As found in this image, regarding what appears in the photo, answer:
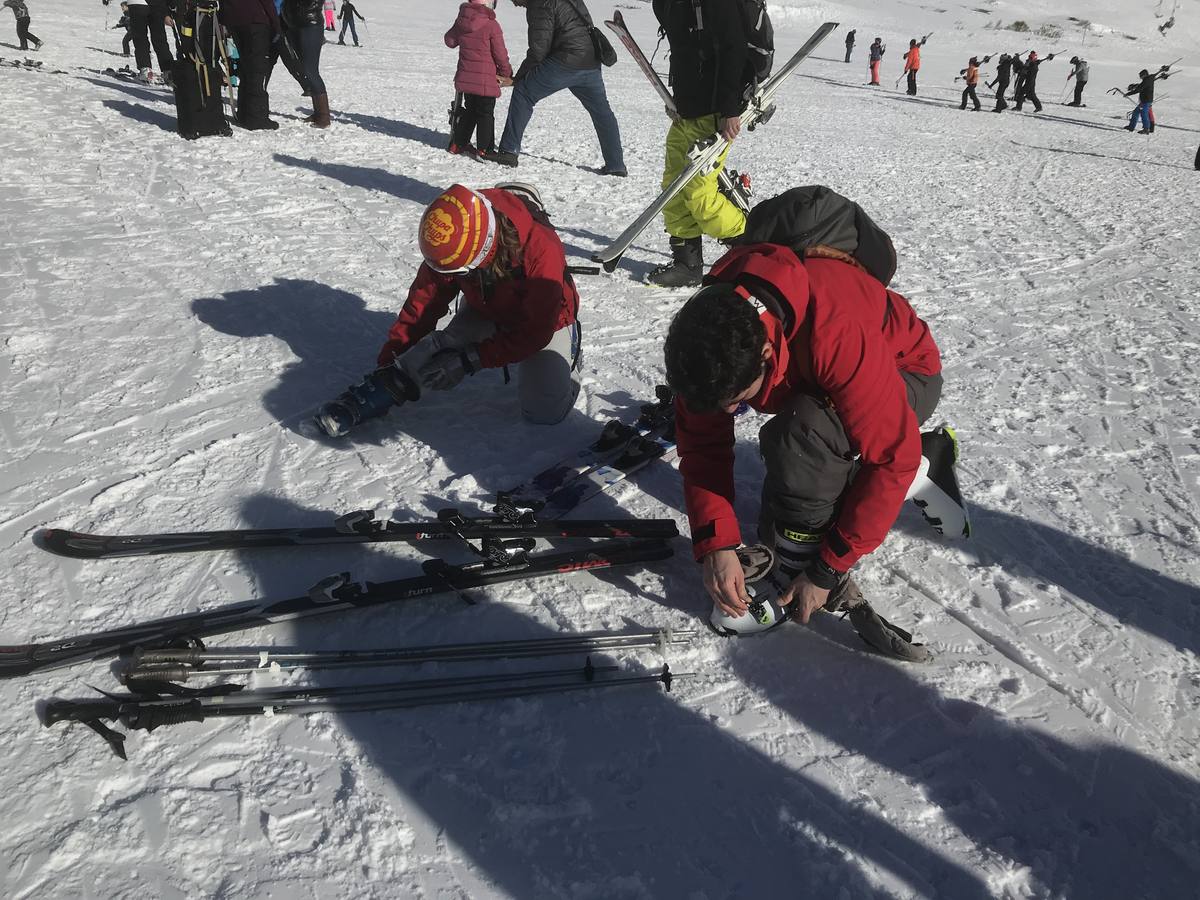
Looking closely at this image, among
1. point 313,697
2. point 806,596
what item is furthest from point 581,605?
point 313,697

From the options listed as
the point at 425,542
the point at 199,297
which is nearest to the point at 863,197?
the point at 199,297

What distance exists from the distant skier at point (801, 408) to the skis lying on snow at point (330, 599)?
479 mm

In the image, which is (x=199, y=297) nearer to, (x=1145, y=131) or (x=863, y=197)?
(x=863, y=197)

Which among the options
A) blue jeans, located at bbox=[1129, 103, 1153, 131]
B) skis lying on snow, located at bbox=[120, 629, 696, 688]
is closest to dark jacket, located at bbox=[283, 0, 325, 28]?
skis lying on snow, located at bbox=[120, 629, 696, 688]

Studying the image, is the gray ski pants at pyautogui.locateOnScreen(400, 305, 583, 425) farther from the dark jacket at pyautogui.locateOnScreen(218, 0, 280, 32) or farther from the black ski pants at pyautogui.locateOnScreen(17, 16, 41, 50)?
the black ski pants at pyautogui.locateOnScreen(17, 16, 41, 50)

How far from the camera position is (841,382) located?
2.05 meters

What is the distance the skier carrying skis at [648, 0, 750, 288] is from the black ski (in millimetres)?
3051

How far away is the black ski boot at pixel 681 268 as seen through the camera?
557 cm

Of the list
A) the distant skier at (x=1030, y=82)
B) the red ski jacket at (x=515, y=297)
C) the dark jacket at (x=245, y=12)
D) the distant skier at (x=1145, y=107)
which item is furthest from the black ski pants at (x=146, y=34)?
the distant skier at (x=1030, y=82)

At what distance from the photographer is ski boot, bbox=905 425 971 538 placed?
9.20 feet

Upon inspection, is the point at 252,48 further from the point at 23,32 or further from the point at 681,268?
the point at 23,32

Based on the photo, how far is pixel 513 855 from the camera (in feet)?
6.24

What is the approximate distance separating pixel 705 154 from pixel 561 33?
10.8 ft

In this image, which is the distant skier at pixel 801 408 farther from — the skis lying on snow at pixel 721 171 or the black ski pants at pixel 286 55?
the black ski pants at pixel 286 55
